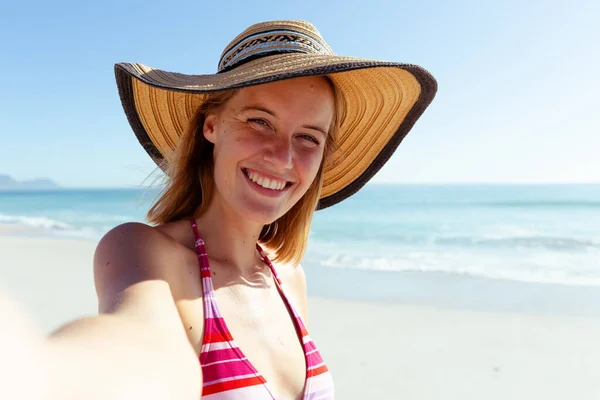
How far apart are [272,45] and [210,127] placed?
1.31 ft

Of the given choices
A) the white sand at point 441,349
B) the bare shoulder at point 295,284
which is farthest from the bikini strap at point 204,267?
the white sand at point 441,349

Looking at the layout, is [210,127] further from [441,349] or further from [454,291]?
[454,291]

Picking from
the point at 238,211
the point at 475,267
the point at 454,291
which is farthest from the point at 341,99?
the point at 475,267

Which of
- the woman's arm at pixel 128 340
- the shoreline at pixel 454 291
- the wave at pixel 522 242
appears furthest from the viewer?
the wave at pixel 522 242

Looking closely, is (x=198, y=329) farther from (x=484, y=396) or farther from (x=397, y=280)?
(x=397, y=280)

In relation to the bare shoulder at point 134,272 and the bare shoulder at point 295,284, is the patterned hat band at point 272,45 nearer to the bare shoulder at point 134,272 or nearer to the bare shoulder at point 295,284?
the bare shoulder at point 134,272

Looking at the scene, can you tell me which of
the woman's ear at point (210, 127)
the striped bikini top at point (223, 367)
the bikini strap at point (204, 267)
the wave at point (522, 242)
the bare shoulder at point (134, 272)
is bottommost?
the wave at point (522, 242)

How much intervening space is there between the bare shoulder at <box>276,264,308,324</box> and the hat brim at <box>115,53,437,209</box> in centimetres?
61

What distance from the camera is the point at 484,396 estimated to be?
3943 mm

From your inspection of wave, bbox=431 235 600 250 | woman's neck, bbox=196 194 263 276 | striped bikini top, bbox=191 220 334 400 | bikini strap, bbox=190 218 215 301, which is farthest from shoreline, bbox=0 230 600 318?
wave, bbox=431 235 600 250

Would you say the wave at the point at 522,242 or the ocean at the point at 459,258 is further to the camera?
the wave at the point at 522,242

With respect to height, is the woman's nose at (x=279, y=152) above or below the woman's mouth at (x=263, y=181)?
above

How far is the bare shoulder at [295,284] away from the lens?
204cm

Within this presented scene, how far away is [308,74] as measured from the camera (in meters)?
1.48
